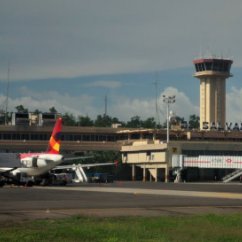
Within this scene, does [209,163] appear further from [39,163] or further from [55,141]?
[39,163]

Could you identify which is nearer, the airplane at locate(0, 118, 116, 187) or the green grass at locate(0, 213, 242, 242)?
the green grass at locate(0, 213, 242, 242)

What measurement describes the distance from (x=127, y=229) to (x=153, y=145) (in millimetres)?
121778

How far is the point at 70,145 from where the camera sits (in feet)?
543

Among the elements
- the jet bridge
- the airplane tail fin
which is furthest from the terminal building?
the airplane tail fin

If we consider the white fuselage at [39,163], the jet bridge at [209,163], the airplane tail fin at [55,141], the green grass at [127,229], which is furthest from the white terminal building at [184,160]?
the green grass at [127,229]

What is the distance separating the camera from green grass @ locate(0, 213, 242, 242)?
24.6 meters

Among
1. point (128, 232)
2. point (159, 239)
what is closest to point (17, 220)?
point (128, 232)

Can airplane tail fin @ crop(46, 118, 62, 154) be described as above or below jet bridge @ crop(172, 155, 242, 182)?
above

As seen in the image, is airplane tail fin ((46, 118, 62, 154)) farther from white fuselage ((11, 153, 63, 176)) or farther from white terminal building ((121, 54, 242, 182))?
white terminal building ((121, 54, 242, 182))

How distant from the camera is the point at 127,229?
27594 millimetres

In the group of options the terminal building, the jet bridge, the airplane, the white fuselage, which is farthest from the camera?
the terminal building

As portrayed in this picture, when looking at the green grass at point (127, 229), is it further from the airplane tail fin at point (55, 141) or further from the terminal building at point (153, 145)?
the terminal building at point (153, 145)

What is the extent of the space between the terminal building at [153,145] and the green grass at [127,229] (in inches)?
3968

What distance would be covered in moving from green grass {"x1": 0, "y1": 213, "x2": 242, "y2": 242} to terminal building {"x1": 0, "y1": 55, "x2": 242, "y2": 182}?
3968 inches
